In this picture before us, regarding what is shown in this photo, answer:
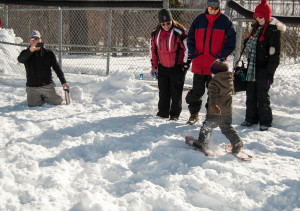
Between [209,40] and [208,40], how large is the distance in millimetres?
15

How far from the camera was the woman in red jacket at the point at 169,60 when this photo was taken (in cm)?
474

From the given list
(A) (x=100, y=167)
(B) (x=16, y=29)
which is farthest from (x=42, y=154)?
(B) (x=16, y=29)

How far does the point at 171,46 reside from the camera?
478 centimetres

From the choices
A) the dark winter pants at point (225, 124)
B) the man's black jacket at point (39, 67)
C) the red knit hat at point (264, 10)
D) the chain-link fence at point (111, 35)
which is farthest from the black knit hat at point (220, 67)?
the chain-link fence at point (111, 35)

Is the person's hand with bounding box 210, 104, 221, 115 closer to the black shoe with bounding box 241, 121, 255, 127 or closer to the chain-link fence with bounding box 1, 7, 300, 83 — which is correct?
the black shoe with bounding box 241, 121, 255, 127

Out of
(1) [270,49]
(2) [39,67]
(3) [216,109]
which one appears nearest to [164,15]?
(1) [270,49]

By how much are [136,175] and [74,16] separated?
13136 millimetres

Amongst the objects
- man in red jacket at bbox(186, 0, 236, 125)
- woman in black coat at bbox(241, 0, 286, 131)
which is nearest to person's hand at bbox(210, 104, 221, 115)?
man in red jacket at bbox(186, 0, 236, 125)

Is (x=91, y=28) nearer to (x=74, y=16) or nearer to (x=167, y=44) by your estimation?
(x=74, y=16)

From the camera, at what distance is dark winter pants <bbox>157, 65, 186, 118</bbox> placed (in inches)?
194

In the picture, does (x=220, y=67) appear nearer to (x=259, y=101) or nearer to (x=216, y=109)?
(x=216, y=109)

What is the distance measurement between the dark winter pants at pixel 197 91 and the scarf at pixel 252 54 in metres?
0.61

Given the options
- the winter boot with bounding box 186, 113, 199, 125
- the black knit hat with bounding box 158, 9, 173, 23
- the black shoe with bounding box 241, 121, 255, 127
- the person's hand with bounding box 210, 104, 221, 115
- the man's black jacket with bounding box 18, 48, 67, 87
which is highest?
the black knit hat with bounding box 158, 9, 173, 23

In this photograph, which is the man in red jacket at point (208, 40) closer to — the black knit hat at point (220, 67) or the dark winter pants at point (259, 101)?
the dark winter pants at point (259, 101)
